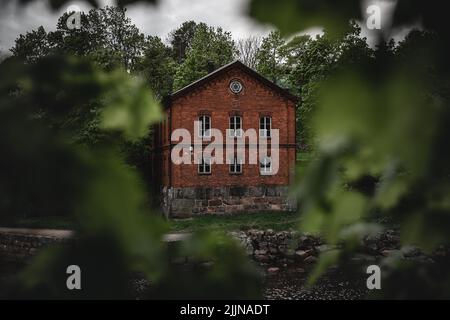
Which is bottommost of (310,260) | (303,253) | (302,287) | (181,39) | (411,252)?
(310,260)

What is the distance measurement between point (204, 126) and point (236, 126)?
2143mm

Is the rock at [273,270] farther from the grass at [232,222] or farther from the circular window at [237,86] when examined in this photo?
the circular window at [237,86]

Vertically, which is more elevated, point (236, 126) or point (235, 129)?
point (236, 126)

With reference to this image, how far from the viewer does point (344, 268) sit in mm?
1324

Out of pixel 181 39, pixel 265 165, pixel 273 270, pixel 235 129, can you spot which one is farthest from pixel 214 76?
pixel 181 39

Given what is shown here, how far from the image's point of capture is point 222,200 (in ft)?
86.7

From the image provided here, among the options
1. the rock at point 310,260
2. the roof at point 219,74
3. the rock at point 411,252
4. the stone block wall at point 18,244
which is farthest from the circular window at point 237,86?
the rock at point 411,252

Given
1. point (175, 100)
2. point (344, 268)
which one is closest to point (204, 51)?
point (175, 100)

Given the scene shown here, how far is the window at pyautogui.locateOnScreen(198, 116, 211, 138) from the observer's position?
26.6 m

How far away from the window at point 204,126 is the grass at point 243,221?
525 centimetres

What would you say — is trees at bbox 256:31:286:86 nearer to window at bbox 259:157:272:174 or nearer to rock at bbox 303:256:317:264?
window at bbox 259:157:272:174

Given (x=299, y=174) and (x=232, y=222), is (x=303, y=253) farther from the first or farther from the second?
(x=299, y=174)
